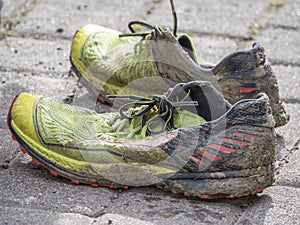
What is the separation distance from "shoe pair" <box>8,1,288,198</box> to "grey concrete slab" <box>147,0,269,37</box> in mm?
1129

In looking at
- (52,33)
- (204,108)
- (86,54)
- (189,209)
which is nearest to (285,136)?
(204,108)

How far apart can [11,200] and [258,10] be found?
2.25 metres

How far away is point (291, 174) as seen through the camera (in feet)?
7.37

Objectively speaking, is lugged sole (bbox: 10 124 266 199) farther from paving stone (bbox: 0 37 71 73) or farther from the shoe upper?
paving stone (bbox: 0 37 71 73)

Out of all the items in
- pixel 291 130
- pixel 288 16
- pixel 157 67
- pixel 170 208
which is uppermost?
pixel 157 67

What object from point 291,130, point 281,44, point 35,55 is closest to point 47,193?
point 291,130

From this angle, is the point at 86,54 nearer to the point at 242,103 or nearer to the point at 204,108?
the point at 204,108

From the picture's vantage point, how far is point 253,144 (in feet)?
6.57

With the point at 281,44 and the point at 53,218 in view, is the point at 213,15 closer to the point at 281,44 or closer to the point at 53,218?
the point at 281,44

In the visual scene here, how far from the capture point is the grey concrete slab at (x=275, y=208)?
6.49 ft

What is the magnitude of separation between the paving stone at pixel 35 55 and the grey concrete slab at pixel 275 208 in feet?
4.16

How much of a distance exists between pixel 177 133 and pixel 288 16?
77.4 inches

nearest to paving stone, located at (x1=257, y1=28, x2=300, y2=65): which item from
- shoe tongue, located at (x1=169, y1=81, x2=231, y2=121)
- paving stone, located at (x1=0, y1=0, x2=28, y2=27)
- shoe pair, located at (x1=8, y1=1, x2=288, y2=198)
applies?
shoe pair, located at (x1=8, y1=1, x2=288, y2=198)

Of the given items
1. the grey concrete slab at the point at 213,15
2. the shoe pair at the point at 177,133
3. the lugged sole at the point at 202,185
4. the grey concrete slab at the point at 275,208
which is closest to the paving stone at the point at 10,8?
the grey concrete slab at the point at 213,15
